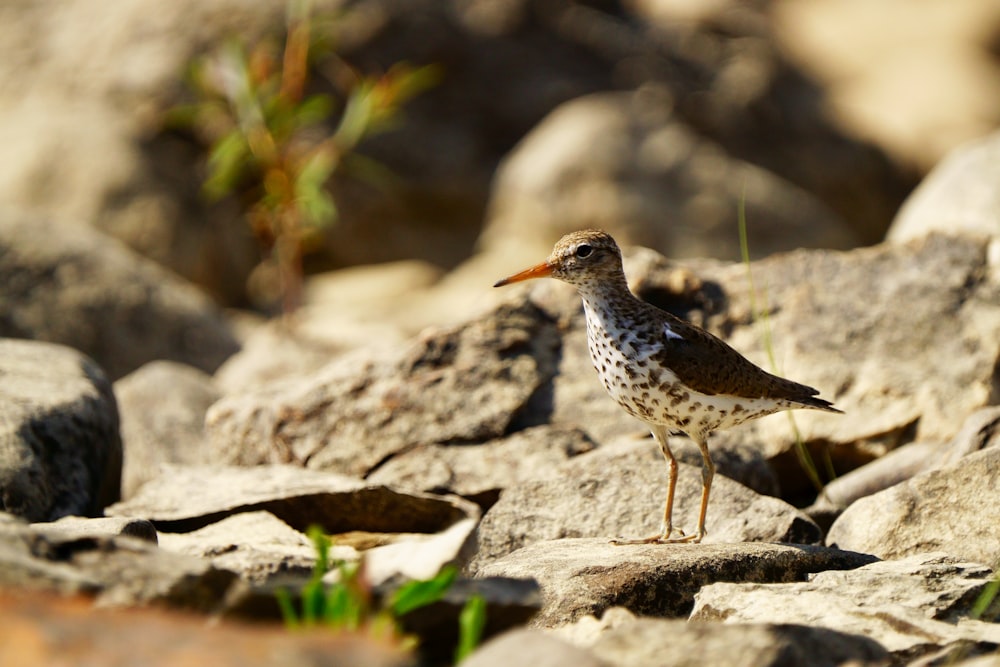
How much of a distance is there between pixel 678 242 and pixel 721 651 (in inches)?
479

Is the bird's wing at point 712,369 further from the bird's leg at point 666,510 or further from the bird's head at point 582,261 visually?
the bird's head at point 582,261

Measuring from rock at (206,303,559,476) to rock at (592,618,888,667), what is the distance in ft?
12.2

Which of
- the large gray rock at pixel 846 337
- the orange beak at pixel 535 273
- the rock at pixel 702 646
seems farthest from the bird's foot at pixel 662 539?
the rock at pixel 702 646

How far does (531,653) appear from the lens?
12.5 ft

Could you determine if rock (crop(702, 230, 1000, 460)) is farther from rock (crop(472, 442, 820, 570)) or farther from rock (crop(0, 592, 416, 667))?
rock (crop(0, 592, 416, 667))

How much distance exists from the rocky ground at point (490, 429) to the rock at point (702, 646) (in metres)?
0.01

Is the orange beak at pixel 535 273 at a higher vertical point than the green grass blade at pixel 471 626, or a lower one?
higher

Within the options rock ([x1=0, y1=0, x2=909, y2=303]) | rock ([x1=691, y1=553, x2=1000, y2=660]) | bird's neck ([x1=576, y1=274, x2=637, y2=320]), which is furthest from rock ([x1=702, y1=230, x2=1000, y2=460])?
rock ([x1=0, y1=0, x2=909, y2=303])

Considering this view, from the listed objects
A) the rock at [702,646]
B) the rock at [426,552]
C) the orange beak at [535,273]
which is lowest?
the rock at [426,552]

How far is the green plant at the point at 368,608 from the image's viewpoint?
400 cm

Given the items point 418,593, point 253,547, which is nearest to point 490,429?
point 253,547

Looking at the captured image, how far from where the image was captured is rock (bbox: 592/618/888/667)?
160 inches

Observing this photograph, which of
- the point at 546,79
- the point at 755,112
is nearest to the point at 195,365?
the point at 546,79

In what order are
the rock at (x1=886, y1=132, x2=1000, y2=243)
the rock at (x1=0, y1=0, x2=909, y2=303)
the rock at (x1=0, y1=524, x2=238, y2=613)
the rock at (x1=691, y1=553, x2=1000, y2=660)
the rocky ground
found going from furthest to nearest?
1. the rock at (x1=0, y1=0, x2=909, y2=303)
2. the rock at (x1=886, y1=132, x2=1000, y2=243)
3. the rock at (x1=691, y1=553, x2=1000, y2=660)
4. the rocky ground
5. the rock at (x1=0, y1=524, x2=238, y2=613)
